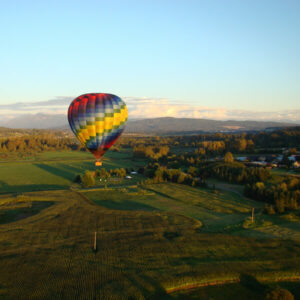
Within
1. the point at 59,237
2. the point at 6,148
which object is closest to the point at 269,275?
the point at 59,237

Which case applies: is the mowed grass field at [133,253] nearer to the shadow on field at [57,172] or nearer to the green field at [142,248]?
the green field at [142,248]

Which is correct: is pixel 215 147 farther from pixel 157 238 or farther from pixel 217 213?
pixel 157 238

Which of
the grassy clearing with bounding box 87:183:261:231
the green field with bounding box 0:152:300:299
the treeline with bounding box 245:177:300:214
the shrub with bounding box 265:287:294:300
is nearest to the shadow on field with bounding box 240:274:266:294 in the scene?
the green field with bounding box 0:152:300:299

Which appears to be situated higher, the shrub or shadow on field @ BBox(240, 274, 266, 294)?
the shrub

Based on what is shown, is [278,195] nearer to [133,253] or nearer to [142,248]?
[142,248]

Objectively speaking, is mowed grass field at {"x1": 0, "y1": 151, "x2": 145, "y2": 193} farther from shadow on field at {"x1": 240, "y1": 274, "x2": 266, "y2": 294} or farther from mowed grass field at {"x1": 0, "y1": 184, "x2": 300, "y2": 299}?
shadow on field at {"x1": 240, "y1": 274, "x2": 266, "y2": 294}
